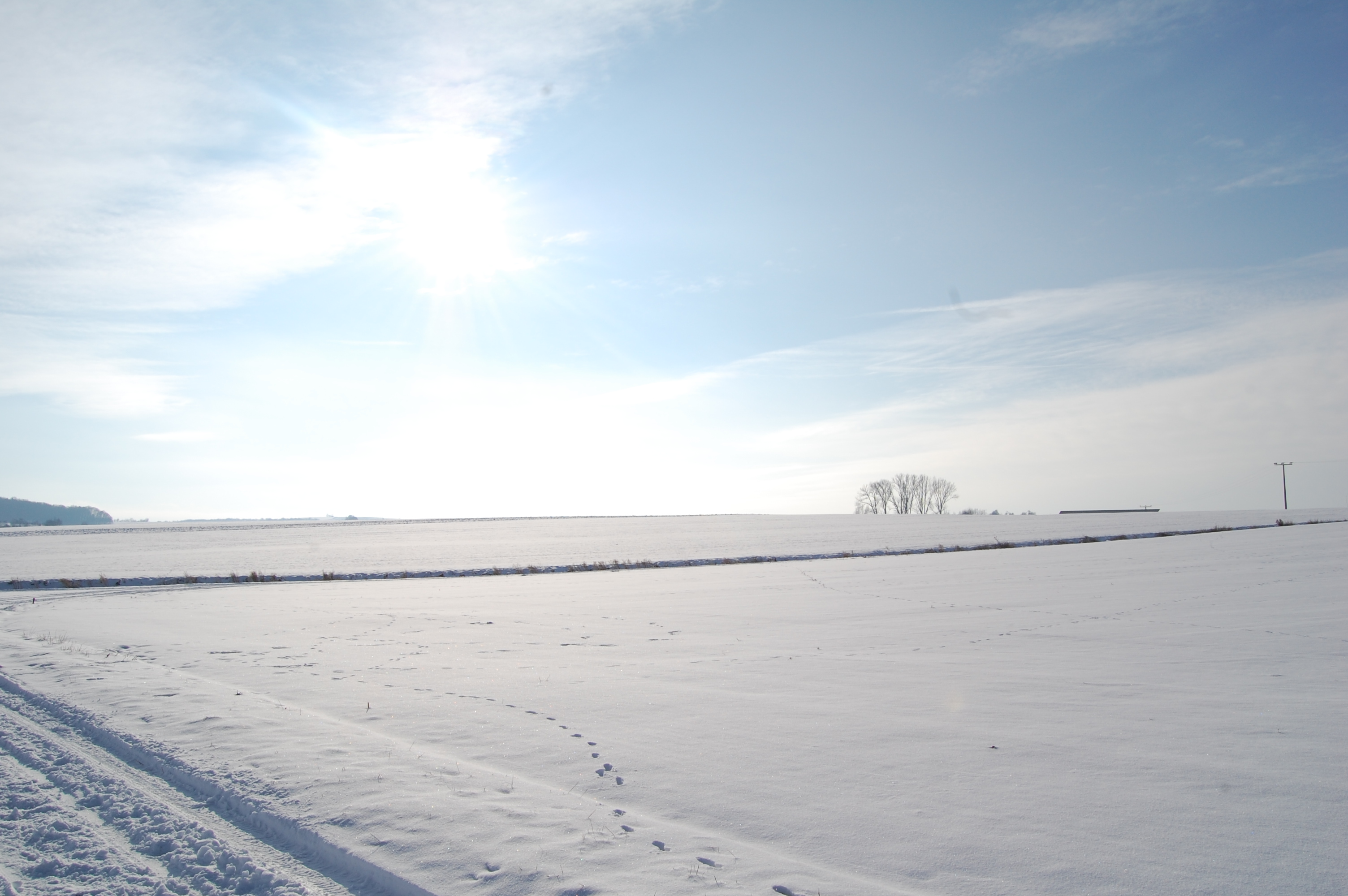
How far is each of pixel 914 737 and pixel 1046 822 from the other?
72.8 inches

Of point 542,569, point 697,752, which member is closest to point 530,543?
point 542,569

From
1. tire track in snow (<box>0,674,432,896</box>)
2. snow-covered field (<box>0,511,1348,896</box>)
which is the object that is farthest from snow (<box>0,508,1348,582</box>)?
tire track in snow (<box>0,674,432,896</box>)

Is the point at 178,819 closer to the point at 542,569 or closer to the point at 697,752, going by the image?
the point at 697,752

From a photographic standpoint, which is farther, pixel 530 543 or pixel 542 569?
pixel 530 543

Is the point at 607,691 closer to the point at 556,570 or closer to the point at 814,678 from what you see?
the point at 814,678

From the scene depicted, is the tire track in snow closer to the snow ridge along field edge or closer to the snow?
the snow ridge along field edge

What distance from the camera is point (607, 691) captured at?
848 centimetres

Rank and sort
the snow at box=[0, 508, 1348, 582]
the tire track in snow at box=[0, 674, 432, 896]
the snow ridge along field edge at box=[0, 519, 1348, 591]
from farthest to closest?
the snow at box=[0, 508, 1348, 582] < the snow ridge along field edge at box=[0, 519, 1348, 591] < the tire track in snow at box=[0, 674, 432, 896]

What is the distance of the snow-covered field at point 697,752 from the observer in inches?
163

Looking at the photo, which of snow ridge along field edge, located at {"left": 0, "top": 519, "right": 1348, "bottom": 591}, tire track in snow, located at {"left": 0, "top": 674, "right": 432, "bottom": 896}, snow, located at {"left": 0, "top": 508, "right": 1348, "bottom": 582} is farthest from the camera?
snow, located at {"left": 0, "top": 508, "right": 1348, "bottom": 582}

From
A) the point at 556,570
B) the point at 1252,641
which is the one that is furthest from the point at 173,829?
the point at 556,570

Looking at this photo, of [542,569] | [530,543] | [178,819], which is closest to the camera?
[178,819]

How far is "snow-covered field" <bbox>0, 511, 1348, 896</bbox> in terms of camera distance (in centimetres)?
415

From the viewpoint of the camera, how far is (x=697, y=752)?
6.18 meters
